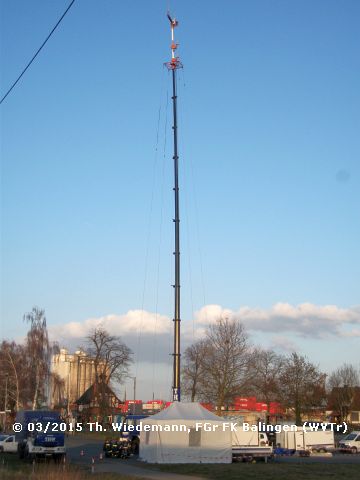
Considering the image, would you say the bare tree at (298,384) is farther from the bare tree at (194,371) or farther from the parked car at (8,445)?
the parked car at (8,445)

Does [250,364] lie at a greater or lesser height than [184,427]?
greater

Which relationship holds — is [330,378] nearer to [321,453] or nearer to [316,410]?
[316,410]

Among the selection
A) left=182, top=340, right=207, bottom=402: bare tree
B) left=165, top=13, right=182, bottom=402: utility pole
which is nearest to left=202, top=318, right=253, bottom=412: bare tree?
left=182, top=340, right=207, bottom=402: bare tree

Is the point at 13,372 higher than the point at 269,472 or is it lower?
higher

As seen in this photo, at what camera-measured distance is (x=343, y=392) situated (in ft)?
323

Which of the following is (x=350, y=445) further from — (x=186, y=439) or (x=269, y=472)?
(x=269, y=472)

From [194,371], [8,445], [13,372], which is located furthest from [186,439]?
[13,372]

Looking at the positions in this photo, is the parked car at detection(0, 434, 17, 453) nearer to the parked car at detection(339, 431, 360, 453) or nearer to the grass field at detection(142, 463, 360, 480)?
the grass field at detection(142, 463, 360, 480)

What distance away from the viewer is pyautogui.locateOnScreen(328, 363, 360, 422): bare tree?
314 feet

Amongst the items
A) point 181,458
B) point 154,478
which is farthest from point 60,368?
point 154,478

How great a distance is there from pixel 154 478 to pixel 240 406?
47432 millimetres

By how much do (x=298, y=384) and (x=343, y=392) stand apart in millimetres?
27348

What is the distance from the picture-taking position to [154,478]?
88.1ft

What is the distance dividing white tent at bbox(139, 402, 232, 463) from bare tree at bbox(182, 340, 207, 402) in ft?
103
